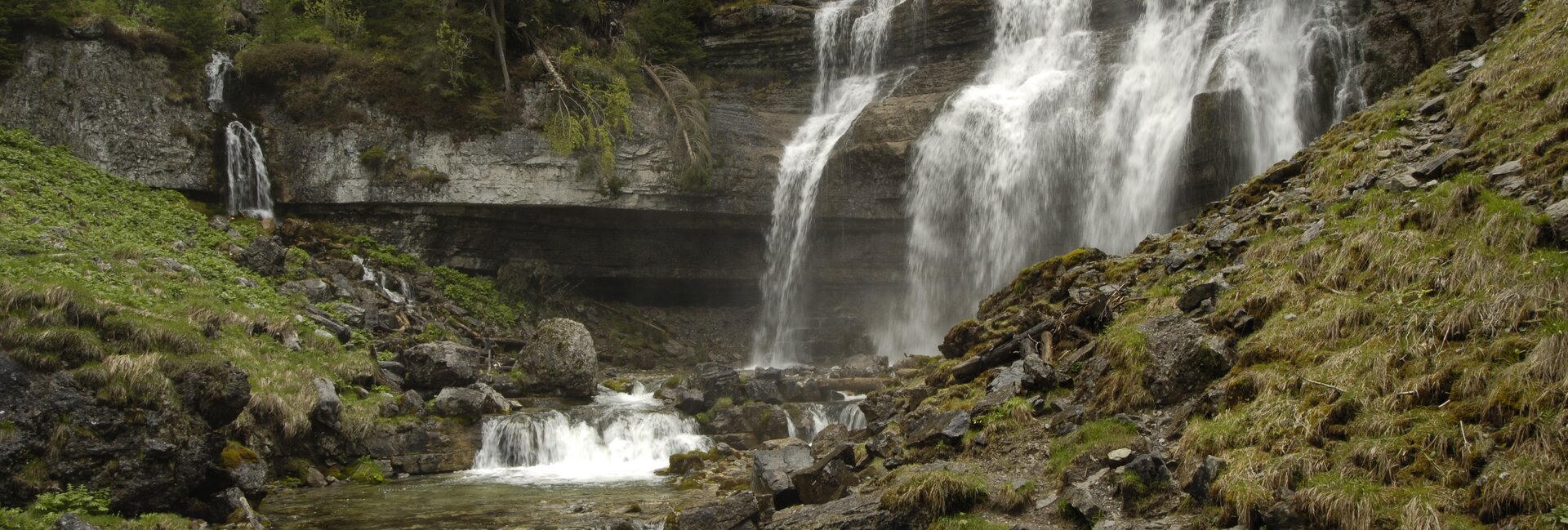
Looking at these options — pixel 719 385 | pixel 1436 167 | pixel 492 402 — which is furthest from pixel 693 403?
pixel 1436 167

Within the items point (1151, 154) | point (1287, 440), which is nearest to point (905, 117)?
point (1151, 154)

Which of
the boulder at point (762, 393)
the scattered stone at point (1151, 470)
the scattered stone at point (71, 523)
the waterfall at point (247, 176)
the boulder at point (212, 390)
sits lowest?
the boulder at point (762, 393)

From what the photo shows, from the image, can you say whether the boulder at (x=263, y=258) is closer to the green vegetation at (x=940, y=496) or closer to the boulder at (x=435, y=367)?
the boulder at (x=435, y=367)

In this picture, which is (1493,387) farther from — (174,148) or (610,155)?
(174,148)

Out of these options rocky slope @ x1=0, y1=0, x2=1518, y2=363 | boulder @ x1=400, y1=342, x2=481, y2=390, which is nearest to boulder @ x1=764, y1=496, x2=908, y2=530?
boulder @ x1=400, y1=342, x2=481, y2=390

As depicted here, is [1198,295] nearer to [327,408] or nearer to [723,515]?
[723,515]

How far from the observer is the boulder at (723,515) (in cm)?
903

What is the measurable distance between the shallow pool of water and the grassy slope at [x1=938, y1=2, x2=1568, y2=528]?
6.23m

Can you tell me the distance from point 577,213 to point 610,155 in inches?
92.2


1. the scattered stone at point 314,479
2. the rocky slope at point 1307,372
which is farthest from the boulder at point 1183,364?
the scattered stone at point 314,479

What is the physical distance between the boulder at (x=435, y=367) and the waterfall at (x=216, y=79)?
41.6 feet

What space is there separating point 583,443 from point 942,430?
26.2 feet

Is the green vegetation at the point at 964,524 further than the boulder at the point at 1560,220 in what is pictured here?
Yes

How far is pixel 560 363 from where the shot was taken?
19.0 m
